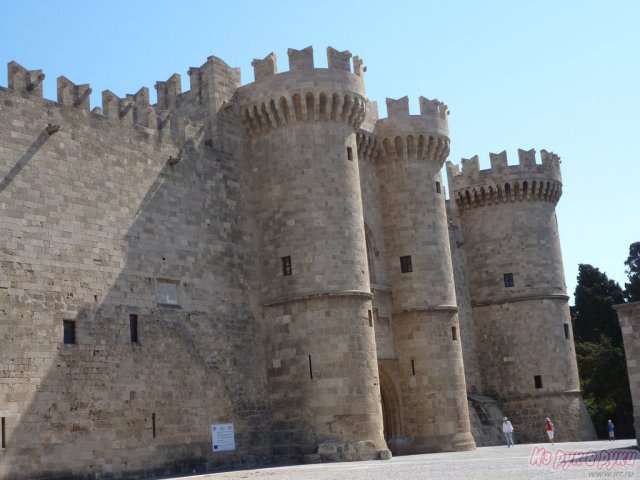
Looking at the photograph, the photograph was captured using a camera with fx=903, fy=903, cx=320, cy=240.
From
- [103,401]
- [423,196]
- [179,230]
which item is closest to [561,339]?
[423,196]

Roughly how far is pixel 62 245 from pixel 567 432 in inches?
785

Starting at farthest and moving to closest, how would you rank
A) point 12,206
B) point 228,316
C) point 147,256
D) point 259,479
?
point 228,316
point 147,256
point 12,206
point 259,479

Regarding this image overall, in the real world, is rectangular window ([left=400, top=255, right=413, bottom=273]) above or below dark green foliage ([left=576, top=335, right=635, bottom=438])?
above

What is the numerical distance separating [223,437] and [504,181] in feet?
54.6

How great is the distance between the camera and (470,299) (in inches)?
1300

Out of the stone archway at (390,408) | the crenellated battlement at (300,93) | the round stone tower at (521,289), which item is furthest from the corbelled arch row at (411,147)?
the stone archway at (390,408)

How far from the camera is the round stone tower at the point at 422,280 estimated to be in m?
25.4

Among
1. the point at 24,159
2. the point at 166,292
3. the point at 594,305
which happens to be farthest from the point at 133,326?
the point at 594,305

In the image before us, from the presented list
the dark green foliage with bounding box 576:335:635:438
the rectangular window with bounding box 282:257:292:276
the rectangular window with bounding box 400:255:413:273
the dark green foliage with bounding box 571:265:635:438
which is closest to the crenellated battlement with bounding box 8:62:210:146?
the rectangular window with bounding box 282:257:292:276

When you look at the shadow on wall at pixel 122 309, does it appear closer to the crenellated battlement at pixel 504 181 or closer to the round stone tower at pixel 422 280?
the round stone tower at pixel 422 280

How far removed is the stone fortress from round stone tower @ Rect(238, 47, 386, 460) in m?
0.05

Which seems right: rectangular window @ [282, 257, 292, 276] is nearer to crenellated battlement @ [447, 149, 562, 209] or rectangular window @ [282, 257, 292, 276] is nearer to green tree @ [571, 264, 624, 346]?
crenellated battlement @ [447, 149, 562, 209]

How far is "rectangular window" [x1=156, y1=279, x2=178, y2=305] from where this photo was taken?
Answer: 66.1 feet

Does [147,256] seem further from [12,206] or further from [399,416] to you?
[399,416]
